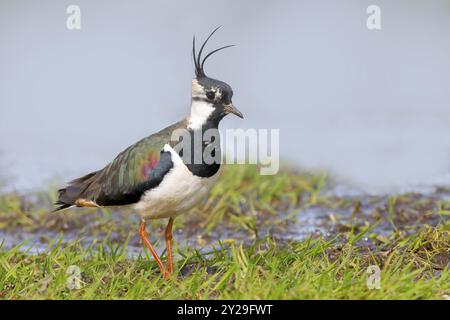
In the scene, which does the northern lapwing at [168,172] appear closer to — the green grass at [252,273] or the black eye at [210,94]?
the black eye at [210,94]

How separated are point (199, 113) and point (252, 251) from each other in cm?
117

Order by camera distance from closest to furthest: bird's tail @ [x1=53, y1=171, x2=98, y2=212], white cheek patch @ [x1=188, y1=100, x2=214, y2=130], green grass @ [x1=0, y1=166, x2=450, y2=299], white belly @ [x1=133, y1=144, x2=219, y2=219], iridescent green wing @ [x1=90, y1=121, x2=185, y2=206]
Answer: green grass @ [x1=0, y1=166, x2=450, y2=299] → white belly @ [x1=133, y1=144, x2=219, y2=219] → iridescent green wing @ [x1=90, y1=121, x2=185, y2=206] → white cheek patch @ [x1=188, y1=100, x2=214, y2=130] → bird's tail @ [x1=53, y1=171, x2=98, y2=212]

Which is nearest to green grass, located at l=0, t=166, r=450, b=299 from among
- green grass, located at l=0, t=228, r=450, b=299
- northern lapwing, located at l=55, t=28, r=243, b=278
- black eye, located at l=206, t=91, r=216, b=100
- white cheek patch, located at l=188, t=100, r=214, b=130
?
green grass, located at l=0, t=228, r=450, b=299

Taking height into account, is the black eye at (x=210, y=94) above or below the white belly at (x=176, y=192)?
above

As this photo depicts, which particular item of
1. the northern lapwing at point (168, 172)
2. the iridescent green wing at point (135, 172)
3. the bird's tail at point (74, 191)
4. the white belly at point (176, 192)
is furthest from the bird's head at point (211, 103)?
the bird's tail at point (74, 191)

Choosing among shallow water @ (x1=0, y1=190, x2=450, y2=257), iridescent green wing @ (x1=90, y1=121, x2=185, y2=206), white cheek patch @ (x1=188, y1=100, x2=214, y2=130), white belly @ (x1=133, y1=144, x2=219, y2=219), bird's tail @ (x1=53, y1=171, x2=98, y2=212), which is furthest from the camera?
shallow water @ (x1=0, y1=190, x2=450, y2=257)

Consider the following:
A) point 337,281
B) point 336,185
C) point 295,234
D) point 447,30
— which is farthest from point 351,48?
point 337,281

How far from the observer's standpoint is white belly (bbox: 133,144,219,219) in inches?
275

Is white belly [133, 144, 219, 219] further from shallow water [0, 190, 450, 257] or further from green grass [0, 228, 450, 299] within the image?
shallow water [0, 190, 450, 257]

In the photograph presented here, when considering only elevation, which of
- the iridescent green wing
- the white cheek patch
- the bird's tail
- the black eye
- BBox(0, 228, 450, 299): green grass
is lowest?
BBox(0, 228, 450, 299): green grass

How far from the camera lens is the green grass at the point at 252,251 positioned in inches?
264

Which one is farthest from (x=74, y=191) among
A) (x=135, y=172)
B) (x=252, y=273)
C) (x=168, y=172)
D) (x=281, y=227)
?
(x=281, y=227)
